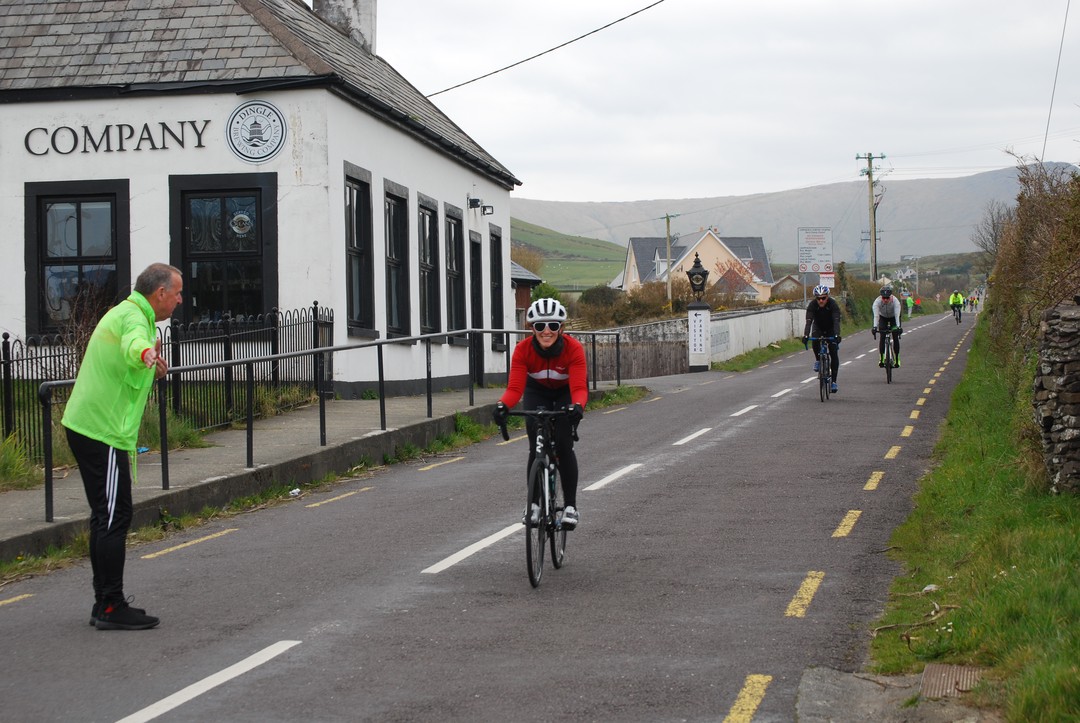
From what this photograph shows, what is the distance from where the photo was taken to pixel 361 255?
21781 millimetres

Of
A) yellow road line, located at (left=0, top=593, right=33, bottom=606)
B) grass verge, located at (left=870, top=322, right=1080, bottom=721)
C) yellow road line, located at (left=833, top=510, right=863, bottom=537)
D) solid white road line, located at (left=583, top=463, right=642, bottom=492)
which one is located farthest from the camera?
solid white road line, located at (left=583, top=463, right=642, bottom=492)

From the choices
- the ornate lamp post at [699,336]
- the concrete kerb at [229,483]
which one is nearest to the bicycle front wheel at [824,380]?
the concrete kerb at [229,483]

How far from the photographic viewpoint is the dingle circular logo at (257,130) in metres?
20.2

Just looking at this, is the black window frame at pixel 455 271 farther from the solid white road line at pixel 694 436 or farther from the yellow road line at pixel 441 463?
the yellow road line at pixel 441 463

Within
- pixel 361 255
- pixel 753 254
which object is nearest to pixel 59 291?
pixel 361 255

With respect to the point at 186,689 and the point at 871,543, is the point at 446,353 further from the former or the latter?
the point at 186,689

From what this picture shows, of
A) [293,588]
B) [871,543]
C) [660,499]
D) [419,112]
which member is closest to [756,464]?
[660,499]

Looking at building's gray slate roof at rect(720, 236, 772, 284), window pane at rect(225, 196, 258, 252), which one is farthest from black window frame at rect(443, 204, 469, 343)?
building's gray slate roof at rect(720, 236, 772, 284)

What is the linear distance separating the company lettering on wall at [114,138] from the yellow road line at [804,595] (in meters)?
14.5

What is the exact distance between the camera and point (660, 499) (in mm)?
11961

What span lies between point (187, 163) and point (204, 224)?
0.95m

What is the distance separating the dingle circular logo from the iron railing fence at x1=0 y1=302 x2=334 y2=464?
96.8 inches

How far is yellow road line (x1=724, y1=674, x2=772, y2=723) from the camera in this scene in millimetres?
5547

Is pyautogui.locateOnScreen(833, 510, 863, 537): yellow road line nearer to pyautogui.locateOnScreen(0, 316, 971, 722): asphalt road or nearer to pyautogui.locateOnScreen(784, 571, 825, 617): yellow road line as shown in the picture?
pyautogui.locateOnScreen(0, 316, 971, 722): asphalt road
